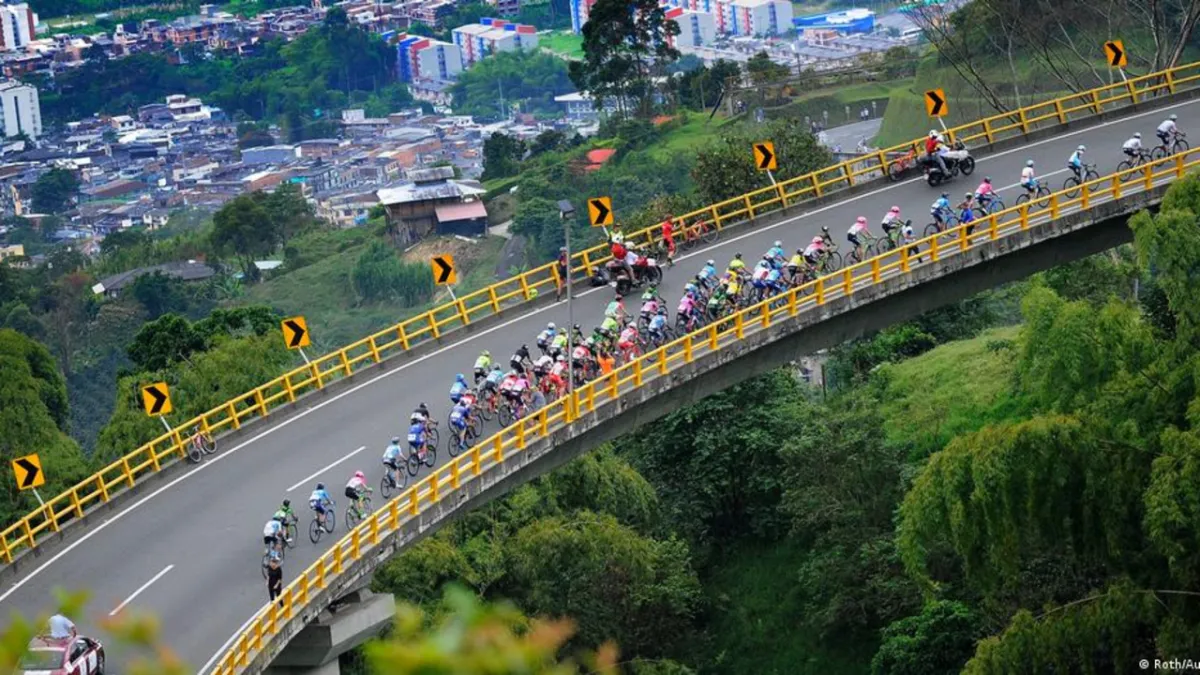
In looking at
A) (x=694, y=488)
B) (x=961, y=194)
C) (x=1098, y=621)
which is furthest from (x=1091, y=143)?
(x=1098, y=621)

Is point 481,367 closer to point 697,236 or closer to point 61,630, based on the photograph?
point 697,236

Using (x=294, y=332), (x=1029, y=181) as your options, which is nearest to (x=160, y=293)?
(x=294, y=332)

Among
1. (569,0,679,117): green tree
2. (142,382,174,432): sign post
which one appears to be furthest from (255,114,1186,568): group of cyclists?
(569,0,679,117): green tree

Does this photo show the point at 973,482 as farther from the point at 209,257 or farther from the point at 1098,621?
the point at 209,257

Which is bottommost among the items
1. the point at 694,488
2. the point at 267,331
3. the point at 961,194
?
the point at 694,488

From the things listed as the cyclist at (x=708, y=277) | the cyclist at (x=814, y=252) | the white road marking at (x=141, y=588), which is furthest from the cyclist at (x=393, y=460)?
the cyclist at (x=814, y=252)

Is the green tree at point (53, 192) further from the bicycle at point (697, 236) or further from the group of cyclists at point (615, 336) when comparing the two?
A: the group of cyclists at point (615, 336)

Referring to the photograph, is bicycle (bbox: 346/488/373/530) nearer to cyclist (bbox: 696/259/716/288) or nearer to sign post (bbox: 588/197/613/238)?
sign post (bbox: 588/197/613/238)
